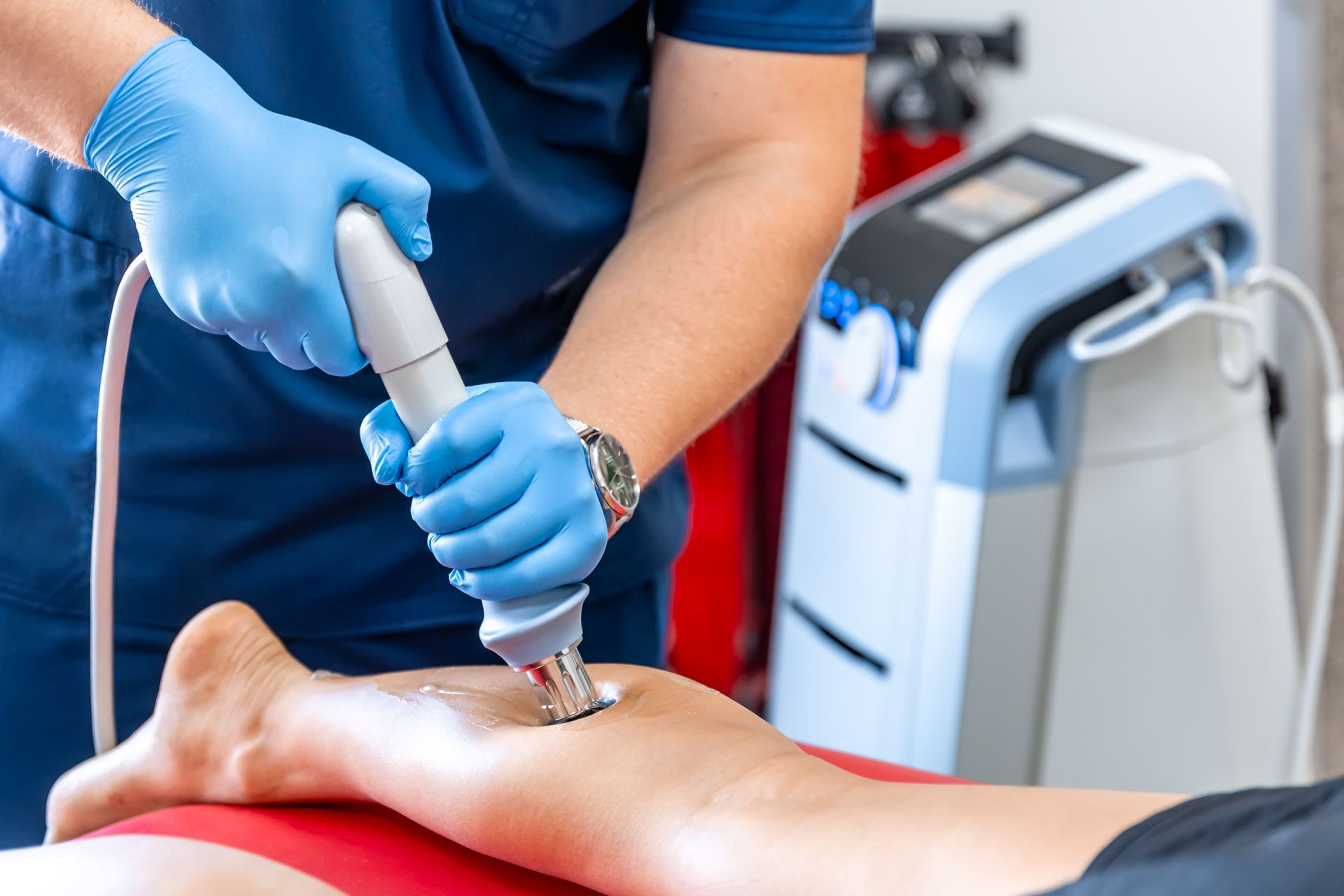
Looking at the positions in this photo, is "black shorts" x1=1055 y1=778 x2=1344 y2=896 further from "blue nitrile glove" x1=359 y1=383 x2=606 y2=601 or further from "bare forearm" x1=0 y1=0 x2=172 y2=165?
"bare forearm" x1=0 y1=0 x2=172 y2=165

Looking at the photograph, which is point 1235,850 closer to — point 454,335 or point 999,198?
point 454,335

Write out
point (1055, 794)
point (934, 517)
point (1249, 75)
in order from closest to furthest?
point (1055, 794) < point (934, 517) < point (1249, 75)

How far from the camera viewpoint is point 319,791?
84 centimetres

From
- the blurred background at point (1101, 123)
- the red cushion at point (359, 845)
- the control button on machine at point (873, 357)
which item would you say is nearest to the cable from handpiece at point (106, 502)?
the red cushion at point (359, 845)

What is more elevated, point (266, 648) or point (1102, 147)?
point (1102, 147)

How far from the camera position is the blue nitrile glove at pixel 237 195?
64 cm

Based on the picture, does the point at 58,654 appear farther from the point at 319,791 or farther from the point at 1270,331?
the point at 1270,331

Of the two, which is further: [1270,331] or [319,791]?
[1270,331]

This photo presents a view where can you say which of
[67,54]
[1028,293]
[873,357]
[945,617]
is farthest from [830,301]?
[67,54]

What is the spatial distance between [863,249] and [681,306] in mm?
634

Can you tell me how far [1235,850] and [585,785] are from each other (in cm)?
36

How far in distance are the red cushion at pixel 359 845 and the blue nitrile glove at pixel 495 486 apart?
0.16 metres

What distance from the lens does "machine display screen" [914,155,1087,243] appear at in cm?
140

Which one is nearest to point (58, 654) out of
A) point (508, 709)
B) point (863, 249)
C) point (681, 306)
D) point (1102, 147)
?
point (508, 709)
